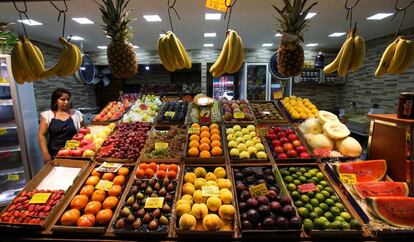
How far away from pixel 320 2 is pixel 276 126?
255 centimetres

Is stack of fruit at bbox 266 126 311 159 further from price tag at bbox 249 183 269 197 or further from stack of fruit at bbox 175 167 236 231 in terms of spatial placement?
stack of fruit at bbox 175 167 236 231

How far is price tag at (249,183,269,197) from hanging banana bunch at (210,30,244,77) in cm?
102

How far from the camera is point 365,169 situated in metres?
2.10

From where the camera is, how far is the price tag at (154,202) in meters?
1.68

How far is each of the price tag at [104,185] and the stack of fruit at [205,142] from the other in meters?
0.76

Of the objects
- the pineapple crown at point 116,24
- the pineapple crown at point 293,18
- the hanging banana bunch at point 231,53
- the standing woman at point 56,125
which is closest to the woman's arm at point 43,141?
the standing woman at point 56,125

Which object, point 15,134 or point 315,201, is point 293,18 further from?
point 15,134

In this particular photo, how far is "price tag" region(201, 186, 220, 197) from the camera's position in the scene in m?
1.73

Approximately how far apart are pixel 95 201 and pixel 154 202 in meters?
0.47

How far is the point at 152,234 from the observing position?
1.52m

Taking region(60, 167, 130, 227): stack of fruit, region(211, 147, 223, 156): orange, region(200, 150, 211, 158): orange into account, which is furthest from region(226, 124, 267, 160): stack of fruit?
region(60, 167, 130, 227): stack of fruit

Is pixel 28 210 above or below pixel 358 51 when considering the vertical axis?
below

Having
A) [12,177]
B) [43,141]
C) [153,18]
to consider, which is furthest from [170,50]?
[12,177]

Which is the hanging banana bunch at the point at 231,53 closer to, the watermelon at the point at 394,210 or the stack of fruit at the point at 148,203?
the stack of fruit at the point at 148,203
